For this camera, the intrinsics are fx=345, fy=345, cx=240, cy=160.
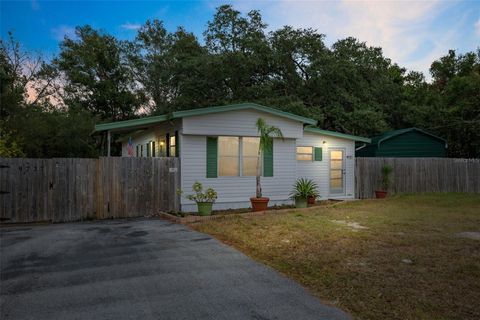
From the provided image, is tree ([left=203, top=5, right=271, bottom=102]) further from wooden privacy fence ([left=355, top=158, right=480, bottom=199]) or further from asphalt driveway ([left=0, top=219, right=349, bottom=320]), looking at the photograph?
asphalt driveway ([left=0, top=219, right=349, bottom=320])

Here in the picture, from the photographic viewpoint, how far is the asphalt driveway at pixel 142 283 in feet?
11.2

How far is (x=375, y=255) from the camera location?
5457 millimetres

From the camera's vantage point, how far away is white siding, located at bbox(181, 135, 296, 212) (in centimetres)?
1085

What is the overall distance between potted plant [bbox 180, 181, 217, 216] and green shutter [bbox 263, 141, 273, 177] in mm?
2630

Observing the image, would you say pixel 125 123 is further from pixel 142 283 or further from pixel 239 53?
pixel 239 53

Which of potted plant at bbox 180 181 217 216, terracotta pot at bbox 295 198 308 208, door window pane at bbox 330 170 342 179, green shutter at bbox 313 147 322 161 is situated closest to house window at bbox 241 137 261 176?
terracotta pot at bbox 295 198 308 208

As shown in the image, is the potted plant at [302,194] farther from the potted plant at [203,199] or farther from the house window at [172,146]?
the house window at [172,146]

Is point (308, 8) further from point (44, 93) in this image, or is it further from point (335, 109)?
point (44, 93)

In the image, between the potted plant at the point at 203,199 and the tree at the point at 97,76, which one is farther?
the tree at the point at 97,76

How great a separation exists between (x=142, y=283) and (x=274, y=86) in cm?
1778

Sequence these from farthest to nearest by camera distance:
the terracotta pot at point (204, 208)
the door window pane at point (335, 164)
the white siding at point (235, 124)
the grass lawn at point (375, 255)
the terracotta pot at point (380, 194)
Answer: the terracotta pot at point (380, 194)
the door window pane at point (335, 164)
the white siding at point (235, 124)
the terracotta pot at point (204, 208)
the grass lawn at point (375, 255)

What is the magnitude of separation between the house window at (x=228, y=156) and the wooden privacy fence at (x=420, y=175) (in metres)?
6.00

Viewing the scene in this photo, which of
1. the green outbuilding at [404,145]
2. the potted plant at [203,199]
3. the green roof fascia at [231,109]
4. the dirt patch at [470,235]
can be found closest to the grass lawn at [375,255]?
the dirt patch at [470,235]

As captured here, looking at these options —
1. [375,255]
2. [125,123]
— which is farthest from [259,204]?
[375,255]
